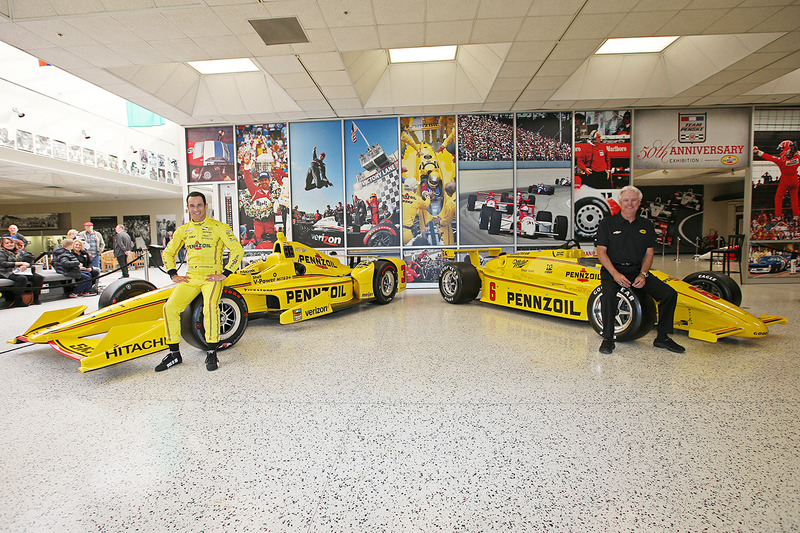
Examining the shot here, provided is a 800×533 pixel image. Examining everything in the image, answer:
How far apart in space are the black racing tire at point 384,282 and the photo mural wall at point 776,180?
8331 millimetres

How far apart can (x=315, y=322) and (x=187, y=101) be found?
5.82m

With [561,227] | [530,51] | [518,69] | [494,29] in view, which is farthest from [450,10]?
[561,227]

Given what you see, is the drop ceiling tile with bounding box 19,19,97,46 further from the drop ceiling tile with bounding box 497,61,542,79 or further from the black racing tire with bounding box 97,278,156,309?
the drop ceiling tile with bounding box 497,61,542,79

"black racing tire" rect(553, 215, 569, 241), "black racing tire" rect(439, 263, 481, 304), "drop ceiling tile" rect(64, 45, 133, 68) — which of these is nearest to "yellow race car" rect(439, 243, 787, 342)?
"black racing tire" rect(439, 263, 481, 304)

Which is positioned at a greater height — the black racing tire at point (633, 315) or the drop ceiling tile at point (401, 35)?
the drop ceiling tile at point (401, 35)

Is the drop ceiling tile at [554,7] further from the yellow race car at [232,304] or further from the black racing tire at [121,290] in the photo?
the black racing tire at [121,290]

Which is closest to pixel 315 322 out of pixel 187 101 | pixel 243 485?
pixel 243 485

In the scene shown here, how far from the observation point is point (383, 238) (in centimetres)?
957

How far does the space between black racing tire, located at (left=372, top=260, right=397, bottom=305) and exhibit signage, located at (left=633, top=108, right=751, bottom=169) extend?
20.8 feet

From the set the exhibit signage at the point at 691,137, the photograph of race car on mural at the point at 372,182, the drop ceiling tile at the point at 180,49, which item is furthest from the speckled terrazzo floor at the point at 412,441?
the exhibit signage at the point at 691,137

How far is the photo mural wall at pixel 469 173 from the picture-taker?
916 cm

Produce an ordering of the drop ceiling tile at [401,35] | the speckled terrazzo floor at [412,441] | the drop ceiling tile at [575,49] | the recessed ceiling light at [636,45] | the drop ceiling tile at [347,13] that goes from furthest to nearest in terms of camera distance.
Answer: the recessed ceiling light at [636,45]
the drop ceiling tile at [575,49]
the drop ceiling tile at [401,35]
the drop ceiling tile at [347,13]
the speckled terrazzo floor at [412,441]

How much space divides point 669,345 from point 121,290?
6.36 metres

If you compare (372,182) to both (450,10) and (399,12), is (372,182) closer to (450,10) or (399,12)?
(399,12)
